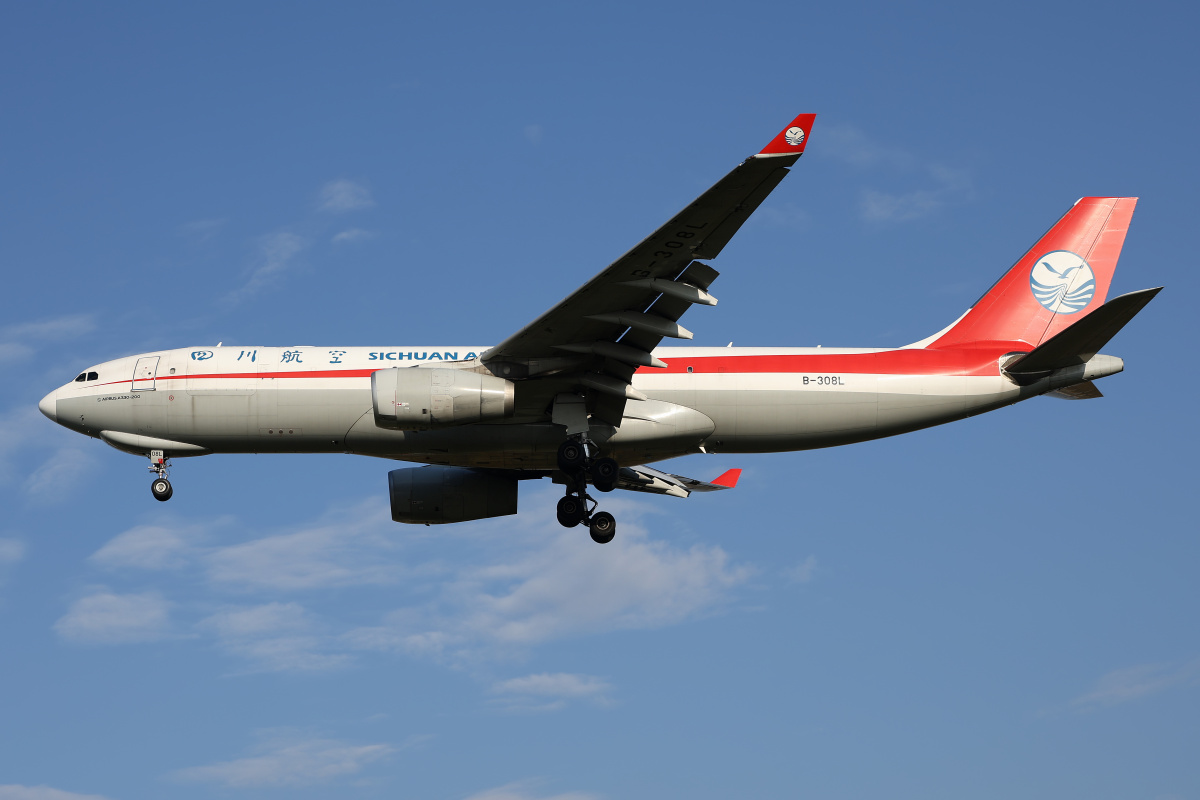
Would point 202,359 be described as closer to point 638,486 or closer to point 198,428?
point 198,428

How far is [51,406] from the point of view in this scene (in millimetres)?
34031

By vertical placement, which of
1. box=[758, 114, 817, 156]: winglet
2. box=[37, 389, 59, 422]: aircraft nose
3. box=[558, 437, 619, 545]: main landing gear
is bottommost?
box=[558, 437, 619, 545]: main landing gear

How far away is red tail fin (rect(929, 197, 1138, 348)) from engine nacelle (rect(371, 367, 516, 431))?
→ 12848mm

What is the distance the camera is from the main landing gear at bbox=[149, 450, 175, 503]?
33.6 m

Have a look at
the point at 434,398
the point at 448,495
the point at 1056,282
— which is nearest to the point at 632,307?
the point at 434,398

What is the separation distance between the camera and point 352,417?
1267 inches

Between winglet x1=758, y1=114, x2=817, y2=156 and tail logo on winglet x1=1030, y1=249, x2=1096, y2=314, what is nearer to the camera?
winglet x1=758, y1=114, x2=817, y2=156

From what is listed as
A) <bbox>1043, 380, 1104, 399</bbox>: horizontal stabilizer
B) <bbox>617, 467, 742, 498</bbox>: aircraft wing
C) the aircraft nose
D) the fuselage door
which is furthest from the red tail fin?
the aircraft nose

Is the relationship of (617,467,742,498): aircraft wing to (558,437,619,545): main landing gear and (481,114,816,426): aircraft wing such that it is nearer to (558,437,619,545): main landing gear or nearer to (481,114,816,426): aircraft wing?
(558,437,619,545): main landing gear

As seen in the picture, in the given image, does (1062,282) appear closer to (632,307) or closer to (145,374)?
(632,307)

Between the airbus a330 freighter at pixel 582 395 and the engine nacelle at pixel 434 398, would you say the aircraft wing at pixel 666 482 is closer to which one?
→ the airbus a330 freighter at pixel 582 395

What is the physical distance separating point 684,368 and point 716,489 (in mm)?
7604

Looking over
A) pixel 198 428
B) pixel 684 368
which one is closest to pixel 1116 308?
pixel 684 368

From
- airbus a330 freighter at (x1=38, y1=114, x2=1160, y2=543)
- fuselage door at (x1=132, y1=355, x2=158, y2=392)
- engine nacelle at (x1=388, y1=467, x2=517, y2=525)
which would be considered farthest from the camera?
engine nacelle at (x1=388, y1=467, x2=517, y2=525)
